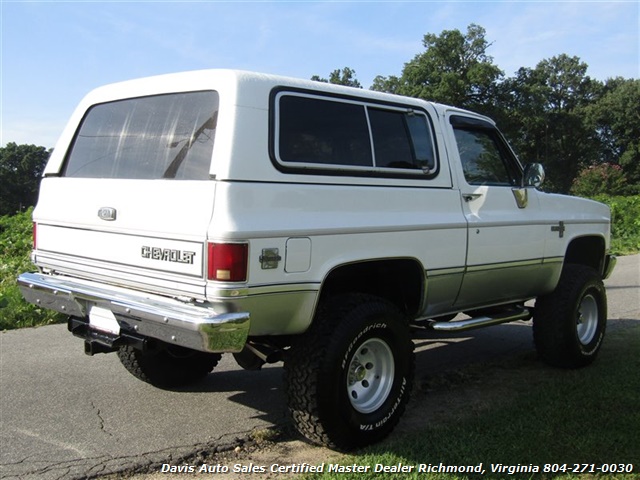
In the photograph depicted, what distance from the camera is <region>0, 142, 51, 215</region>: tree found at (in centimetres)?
3494

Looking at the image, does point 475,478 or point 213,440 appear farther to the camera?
point 213,440

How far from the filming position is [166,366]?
15.4ft

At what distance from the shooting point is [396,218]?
3939mm

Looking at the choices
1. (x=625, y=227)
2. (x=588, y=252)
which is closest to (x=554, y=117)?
(x=625, y=227)

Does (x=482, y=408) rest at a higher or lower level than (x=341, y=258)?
lower

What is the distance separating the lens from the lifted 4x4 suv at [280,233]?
10.6 feet

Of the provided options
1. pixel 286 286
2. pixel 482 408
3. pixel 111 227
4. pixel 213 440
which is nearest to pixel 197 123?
pixel 111 227

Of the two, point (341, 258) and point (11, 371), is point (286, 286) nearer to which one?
point (341, 258)

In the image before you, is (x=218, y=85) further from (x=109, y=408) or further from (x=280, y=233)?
(x=109, y=408)

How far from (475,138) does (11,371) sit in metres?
4.31

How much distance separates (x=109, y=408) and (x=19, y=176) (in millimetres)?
35503

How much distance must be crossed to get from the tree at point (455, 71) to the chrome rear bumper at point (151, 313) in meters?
50.6

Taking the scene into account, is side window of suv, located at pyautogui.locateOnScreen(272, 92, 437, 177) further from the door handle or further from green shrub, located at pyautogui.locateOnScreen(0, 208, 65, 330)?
green shrub, located at pyautogui.locateOnScreen(0, 208, 65, 330)

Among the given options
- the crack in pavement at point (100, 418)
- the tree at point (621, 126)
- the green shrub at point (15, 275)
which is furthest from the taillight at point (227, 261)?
the tree at point (621, 126)
